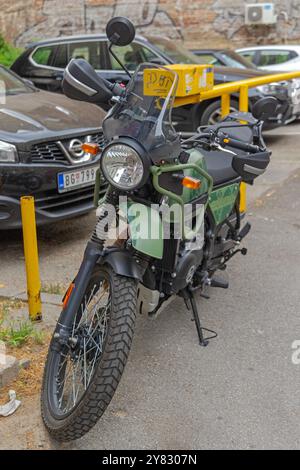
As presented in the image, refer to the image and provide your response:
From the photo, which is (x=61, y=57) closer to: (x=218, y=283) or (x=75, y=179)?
(x=75, y=179)

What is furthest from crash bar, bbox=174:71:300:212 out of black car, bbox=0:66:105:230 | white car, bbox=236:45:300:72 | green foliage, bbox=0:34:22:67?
green foliage, bbox=0:34:22:67

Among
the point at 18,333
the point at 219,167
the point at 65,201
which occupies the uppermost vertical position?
the point at 219,167

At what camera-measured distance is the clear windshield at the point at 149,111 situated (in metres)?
2.79

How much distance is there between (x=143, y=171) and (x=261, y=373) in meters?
1.40

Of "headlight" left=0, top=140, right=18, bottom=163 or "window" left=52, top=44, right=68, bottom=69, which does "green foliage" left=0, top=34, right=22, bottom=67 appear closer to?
"window" left=52, top=44, right=68, bottom=69

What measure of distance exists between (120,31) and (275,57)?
10828 mm

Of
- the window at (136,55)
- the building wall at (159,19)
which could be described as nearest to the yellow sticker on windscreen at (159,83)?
the window at (136,55)

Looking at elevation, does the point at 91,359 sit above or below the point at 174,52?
below

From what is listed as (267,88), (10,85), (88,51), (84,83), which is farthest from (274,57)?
(84,83)

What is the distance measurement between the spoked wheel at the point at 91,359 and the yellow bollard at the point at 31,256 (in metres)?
0.78

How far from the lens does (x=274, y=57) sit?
1289cm

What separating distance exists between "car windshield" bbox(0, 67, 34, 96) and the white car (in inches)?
290
